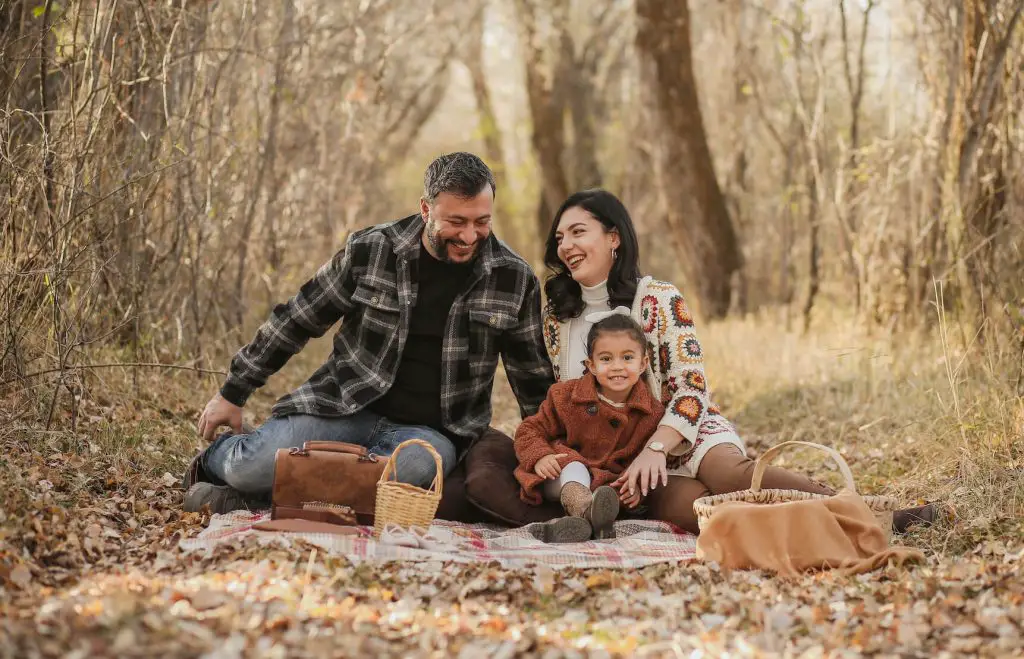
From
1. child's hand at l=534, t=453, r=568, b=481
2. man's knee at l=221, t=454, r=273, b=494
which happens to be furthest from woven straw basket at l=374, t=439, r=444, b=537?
man's knee at l=221, t=454, r=273, b=494

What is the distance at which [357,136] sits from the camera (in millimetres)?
9555

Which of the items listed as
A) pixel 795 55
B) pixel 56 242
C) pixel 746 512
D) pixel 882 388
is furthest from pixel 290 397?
pixel 795 55

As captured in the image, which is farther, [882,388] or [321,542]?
[882,388]

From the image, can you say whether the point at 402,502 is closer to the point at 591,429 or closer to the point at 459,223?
the point at 591,429

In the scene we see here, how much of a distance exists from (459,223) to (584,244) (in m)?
0.59

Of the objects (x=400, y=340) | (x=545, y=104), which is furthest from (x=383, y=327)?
(x=545, y=104)

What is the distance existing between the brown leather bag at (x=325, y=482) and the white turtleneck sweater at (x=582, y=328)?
1061mm

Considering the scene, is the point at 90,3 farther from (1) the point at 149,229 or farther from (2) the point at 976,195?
(2) the point at 976,195

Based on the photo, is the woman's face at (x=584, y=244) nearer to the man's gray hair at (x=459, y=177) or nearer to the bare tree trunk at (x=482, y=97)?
the man's gray hair at (x=459, y=177)

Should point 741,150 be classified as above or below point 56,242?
above

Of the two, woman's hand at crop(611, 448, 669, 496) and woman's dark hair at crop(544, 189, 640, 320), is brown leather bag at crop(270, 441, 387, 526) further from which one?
woman's dark hair at crop(544, 189, 640, 320)

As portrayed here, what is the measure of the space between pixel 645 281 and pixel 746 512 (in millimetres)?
1393

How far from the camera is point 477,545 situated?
168 inches

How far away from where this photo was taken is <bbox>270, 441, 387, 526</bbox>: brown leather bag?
4.20m
